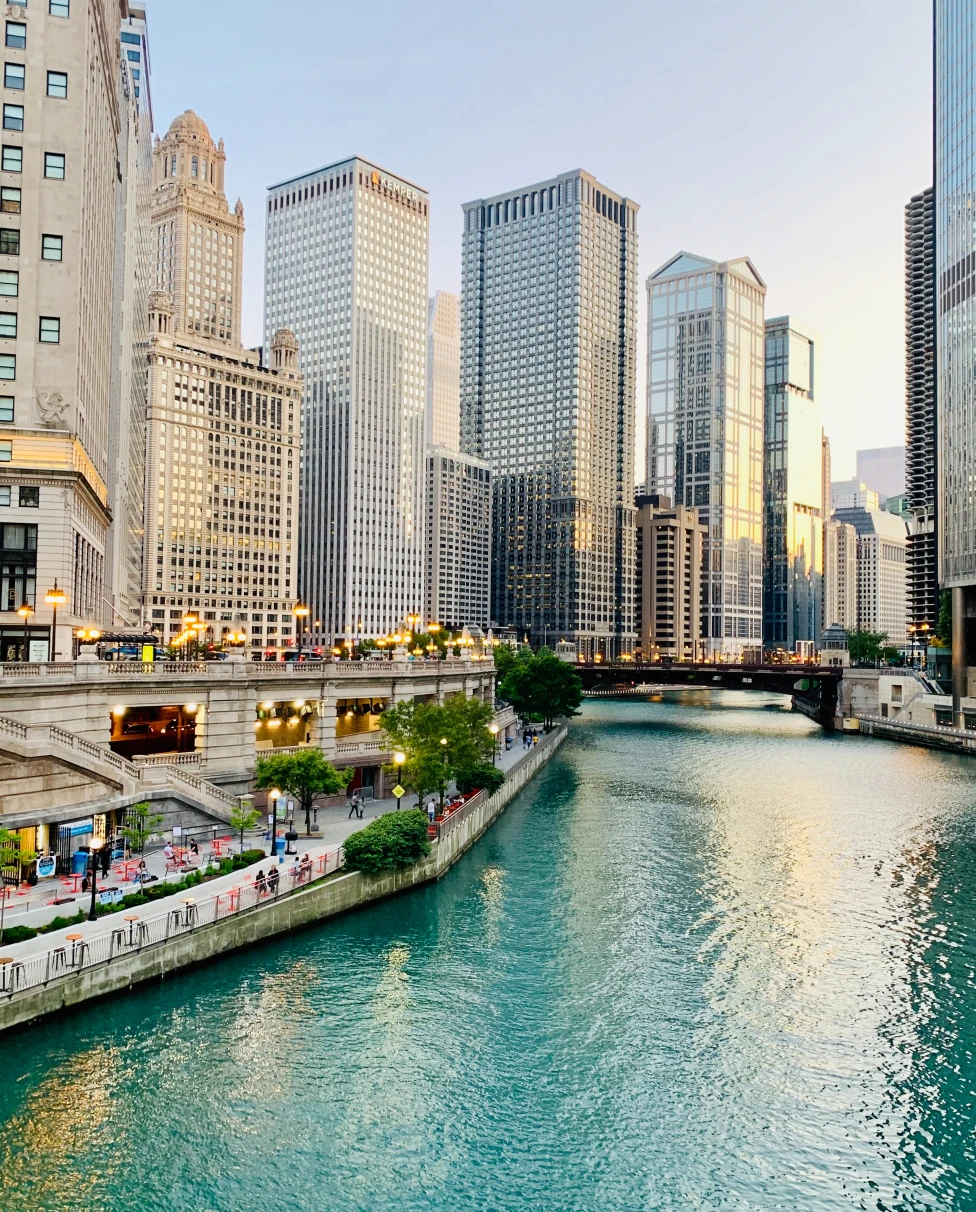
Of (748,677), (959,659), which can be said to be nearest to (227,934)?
(959,659)

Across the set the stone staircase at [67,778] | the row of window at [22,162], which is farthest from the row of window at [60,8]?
the stone staircase at [67,778]

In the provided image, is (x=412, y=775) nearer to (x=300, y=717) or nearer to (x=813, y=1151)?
(x=300, y=717)

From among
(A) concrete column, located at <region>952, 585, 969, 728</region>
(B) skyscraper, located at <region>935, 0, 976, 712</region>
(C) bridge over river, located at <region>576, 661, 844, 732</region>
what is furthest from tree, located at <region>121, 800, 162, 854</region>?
(C) bridge over river, located at <region>576, 661, 844, 732</region>

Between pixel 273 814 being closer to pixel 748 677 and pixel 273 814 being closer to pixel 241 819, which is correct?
pixel 241 819

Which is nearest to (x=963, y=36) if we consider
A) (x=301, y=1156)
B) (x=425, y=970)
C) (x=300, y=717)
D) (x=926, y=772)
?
(x=926, y=772)

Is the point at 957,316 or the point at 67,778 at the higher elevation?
the point at 957,316

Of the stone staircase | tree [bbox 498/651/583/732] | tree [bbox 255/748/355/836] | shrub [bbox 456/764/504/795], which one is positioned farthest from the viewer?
tree [bbox 498/651/583/732]

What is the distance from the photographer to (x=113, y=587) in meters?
105

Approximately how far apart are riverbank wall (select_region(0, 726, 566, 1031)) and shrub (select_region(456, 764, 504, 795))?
13.0ft

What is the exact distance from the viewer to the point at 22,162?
191ft

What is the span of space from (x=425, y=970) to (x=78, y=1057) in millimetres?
13546

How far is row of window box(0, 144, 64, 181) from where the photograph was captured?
58.1 metres

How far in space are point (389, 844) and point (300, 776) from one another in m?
8.01

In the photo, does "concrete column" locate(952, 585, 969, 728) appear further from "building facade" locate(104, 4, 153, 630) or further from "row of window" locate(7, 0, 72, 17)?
"row of window" locate(7, 0, 72, 17)
